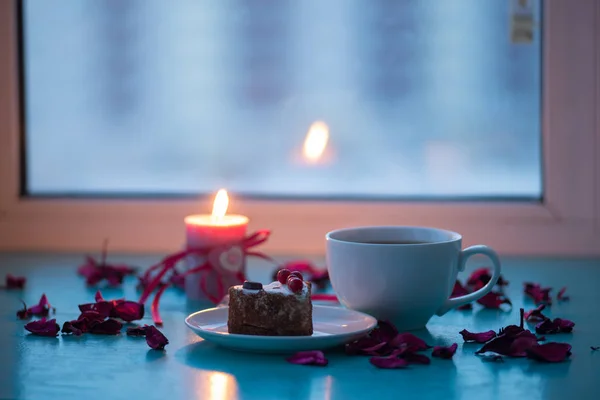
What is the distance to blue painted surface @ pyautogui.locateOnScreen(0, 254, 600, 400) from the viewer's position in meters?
0.73

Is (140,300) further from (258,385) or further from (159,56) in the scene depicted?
(159,56)

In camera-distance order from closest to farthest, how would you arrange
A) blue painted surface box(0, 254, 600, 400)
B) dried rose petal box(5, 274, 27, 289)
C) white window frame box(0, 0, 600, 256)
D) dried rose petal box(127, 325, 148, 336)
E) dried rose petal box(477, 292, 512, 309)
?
blue painted surface box(0, 254, 600, 400) → dried rose petal box(127, 325, 148, 336) → dried rose petal box(477, 292, 512, 309) → dried rose petal box(5, 274, 27, 289) → white window frame box(0, 0, 600, 256)

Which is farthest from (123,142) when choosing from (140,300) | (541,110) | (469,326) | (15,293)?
(469,326)

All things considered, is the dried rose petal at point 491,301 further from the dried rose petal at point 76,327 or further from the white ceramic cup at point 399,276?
the dried rose petal at point 76,327

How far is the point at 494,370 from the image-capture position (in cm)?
80

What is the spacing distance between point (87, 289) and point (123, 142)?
48 centimetres

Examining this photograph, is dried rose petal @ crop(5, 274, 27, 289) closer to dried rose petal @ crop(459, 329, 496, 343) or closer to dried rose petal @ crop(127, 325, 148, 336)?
dried rose petal @ crop(127, 325, 148, 336)

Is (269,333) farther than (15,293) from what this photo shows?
No

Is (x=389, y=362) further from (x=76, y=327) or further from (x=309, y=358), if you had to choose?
(x=76, y=327)

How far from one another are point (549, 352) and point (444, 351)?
0.10 meters

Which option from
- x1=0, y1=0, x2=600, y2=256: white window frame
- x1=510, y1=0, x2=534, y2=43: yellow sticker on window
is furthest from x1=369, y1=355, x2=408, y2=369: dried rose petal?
x1=510, y1=0, x2=534, y2=43: yellow sticker on window

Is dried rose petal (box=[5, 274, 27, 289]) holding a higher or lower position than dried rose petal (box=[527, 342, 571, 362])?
higher

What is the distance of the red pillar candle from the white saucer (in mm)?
189

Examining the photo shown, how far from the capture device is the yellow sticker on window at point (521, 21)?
1.52 m
